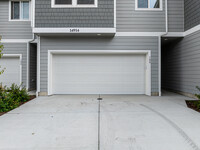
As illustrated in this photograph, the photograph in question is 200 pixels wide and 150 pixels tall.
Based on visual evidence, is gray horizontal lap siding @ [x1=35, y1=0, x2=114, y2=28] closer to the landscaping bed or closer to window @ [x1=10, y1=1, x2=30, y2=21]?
window @ [x1=10, y1=1, x2=30, y2=21]

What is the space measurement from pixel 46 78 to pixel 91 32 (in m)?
3.00

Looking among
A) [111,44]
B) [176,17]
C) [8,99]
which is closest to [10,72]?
[8,99]

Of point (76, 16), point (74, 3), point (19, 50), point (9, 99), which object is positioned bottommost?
point (9, 99)

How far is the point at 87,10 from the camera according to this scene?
564 cm

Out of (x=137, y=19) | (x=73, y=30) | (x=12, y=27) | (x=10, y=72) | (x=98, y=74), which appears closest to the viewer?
(x=73, y=30)

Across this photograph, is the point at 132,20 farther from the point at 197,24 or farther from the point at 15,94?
the point at 15,94

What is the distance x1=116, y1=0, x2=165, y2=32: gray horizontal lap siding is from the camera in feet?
20.2

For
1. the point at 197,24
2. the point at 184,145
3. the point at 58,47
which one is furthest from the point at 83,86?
the point at 197,24

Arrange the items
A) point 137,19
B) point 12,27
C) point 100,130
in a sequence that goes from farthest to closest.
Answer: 1. point 12,27
2. point 137,19
3. point 100,130

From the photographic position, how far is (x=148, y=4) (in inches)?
245

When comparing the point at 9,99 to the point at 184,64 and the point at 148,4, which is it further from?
the point at 184,64

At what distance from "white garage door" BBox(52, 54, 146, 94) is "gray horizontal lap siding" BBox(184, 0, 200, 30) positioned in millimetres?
2417

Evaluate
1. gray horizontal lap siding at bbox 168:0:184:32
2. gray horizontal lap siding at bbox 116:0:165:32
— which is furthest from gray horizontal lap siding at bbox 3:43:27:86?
gray horizontal lap siding at bbox 168:0:184:32

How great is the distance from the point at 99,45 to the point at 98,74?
4.66 feet
